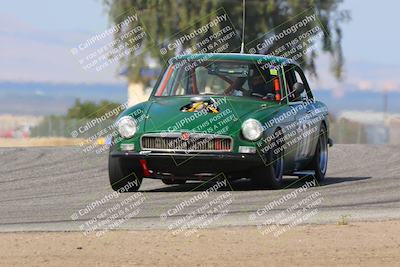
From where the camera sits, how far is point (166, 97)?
1320 centimetres

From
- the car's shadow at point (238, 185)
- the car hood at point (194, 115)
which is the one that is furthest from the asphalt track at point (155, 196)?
the car hood at point (194, 115)

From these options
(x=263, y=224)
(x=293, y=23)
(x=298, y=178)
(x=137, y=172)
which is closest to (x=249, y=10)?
(x=293, y=23)

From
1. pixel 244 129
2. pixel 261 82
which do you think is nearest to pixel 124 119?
pixel 244 129

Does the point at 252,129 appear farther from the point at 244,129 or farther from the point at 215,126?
the point at 215,126

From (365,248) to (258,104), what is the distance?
15.6 feet

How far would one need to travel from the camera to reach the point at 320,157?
48.4 ft

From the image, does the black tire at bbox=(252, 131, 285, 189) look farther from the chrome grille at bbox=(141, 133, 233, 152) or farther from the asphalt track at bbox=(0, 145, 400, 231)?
the chrome grille at bbox=(141, 133, 233, 152)

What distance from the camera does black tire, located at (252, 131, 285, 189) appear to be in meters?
12.4

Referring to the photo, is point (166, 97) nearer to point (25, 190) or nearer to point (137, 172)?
point (137, 172)

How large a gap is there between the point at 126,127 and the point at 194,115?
77cm

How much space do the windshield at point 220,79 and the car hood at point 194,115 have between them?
0.40 m

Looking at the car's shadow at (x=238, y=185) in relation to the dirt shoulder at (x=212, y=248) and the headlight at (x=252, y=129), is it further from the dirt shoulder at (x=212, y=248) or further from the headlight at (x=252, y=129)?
the dirt shoulder at (x=212, y=248)

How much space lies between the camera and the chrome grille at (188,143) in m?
12.1

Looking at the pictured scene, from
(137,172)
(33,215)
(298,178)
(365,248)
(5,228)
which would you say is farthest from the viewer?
(298,178)
